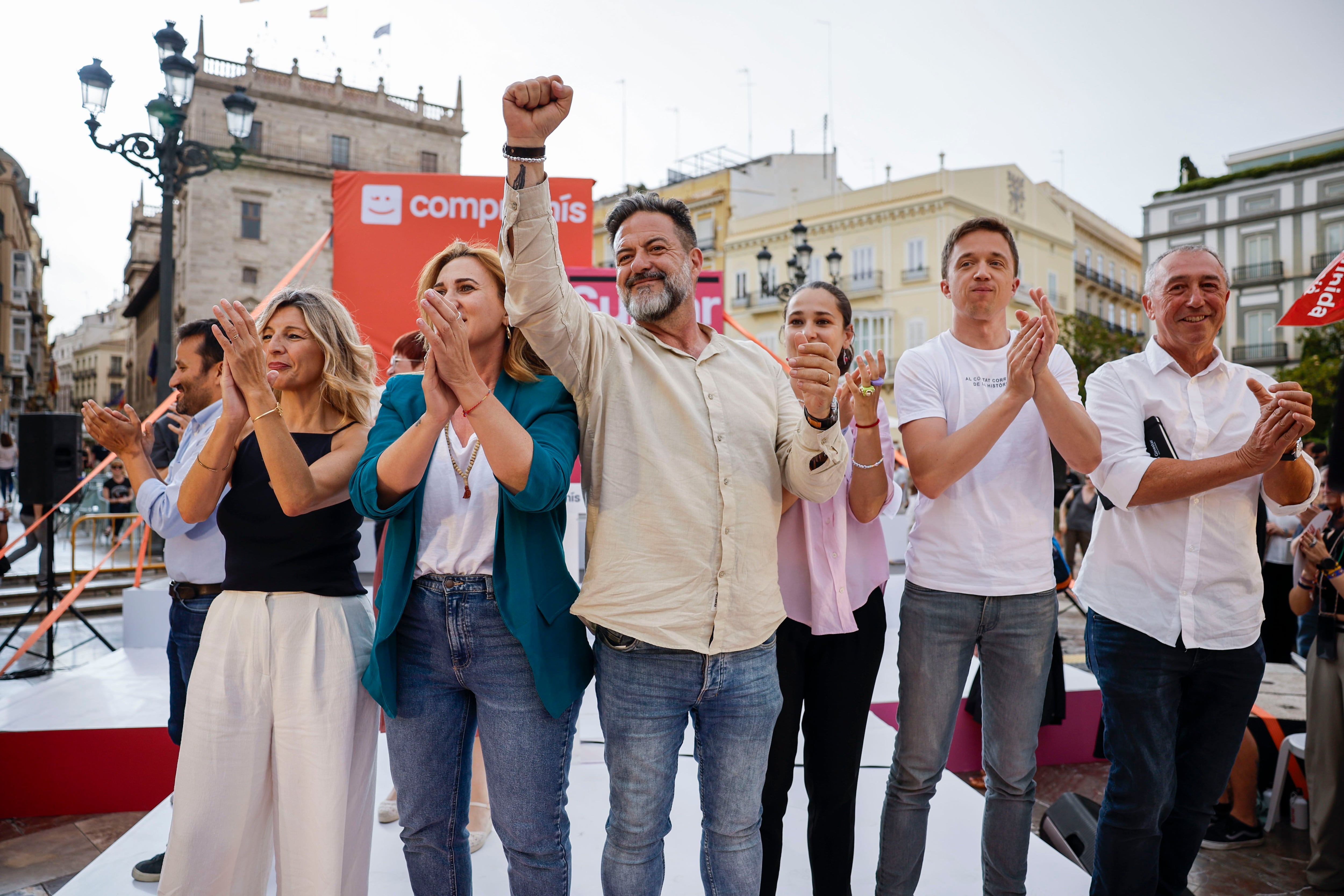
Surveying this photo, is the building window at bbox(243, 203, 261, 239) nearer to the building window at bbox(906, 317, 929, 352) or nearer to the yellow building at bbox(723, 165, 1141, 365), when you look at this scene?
the yellow building at bbox(723, 165, 1141, 365)

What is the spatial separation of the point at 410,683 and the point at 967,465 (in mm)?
1548

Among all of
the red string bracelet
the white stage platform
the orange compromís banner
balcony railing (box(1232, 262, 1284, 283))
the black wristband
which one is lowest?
the white stage platform

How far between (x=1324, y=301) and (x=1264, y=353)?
38695 mm

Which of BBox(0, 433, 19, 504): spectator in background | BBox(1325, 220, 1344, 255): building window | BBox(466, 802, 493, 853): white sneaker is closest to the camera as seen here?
BBox(466, 802, 493, 853): white sneaker

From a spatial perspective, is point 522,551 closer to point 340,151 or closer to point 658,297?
point 658,297

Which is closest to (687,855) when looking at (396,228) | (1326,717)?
(1326,717)

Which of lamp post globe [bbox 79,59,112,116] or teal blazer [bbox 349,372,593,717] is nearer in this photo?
teal blazer [bbox 349,372,593,717]

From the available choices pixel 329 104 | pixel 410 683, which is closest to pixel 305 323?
→ pixel 410 683

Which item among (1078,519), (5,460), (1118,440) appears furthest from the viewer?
(5,460)

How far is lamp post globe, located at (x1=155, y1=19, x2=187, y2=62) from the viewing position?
738cm

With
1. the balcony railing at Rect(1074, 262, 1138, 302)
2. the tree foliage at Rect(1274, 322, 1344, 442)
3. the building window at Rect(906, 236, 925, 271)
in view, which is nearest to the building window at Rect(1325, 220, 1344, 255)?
the balcony railing at Rect(1074, 262, 1138, 302)

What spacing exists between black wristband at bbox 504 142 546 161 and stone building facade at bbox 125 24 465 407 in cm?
2854

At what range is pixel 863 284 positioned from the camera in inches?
1152

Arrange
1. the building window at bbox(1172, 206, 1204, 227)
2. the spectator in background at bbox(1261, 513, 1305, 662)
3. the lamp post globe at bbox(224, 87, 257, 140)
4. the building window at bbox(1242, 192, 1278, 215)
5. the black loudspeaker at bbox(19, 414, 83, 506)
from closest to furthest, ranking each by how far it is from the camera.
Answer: the spectator in background at bbox(1261, 513, 1305, 662) → the black loudspeaker at bbox(19, 414, 83, 506) → the lamp post globe at bbox(224, 87, 257, 140) → the building window at bbox(1242, 192, 1278, 215) → the building window at bbox(1172, 206, 1204, 227)
